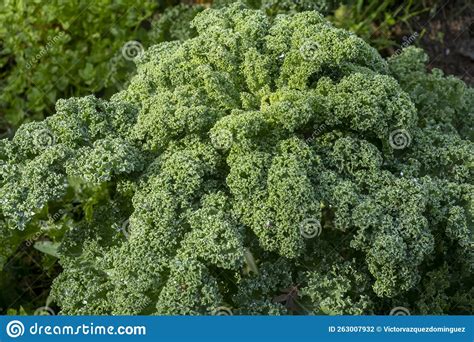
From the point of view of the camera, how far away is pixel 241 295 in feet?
15.0

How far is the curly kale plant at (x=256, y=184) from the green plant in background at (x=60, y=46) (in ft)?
5.49

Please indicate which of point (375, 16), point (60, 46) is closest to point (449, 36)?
point (375, 16)

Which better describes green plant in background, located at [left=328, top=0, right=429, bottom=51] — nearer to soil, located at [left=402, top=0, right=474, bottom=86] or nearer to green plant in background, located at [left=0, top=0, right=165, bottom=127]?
soil, located at [left=402, top=0, right=474, bottom=86]

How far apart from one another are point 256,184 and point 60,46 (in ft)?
9.73

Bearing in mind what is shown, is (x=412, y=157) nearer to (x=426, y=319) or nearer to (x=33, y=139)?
(x=426, y=319)

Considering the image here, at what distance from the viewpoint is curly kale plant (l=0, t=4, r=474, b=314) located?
4.42 meters

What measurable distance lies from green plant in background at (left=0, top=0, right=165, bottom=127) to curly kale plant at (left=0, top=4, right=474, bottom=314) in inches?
65.9

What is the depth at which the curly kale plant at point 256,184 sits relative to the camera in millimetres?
4418

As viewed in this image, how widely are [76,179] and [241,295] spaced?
1.62 metres

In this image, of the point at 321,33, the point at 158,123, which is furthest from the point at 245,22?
the point at 158,123

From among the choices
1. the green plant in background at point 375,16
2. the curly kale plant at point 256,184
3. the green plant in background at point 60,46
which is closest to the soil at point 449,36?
the green plant in background at point 375,16

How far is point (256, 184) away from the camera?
14.7 feet

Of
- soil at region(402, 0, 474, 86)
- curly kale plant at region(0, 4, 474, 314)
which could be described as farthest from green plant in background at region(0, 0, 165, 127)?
soil at region(402, 0, 474, 86)

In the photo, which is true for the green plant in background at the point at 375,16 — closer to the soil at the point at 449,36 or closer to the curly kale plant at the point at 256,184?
the soil at the point at 449,36
